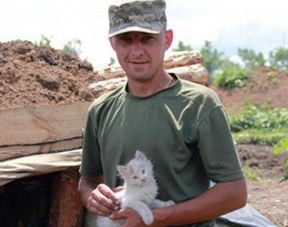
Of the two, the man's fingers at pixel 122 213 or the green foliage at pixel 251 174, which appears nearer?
the man's fingers at pixel 122 213

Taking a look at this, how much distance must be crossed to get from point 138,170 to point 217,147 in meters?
0.32

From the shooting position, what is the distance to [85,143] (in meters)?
3.28

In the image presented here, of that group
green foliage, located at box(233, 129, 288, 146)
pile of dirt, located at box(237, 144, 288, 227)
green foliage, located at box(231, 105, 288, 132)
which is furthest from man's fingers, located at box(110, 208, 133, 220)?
green foliage, located at box(231, 105, 288, 132)

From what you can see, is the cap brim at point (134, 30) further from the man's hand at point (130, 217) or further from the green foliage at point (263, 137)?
the green foliage at point (263, 137)

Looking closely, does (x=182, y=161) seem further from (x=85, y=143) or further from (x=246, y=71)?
(x=246, y=71)

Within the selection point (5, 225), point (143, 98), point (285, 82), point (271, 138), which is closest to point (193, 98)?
point (143, 98)

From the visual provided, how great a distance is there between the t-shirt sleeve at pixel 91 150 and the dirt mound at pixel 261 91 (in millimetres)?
19935

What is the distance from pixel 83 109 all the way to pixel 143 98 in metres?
1.36

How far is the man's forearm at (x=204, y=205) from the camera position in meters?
2.84

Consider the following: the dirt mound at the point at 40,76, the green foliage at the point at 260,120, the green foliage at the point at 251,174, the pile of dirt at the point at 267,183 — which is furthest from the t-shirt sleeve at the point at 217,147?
the green foliage at the point at 260,120

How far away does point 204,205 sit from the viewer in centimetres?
286

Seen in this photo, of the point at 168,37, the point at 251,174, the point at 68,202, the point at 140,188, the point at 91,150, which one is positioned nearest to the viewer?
the point at 140,188

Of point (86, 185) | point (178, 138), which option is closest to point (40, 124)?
point (86, 185)

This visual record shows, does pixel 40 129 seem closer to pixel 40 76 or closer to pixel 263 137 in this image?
pixel 40 76
